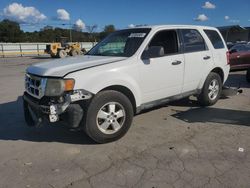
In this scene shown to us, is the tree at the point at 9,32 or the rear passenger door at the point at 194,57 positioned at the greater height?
the tree at the point at 9,32

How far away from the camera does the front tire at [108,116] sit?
4465mm

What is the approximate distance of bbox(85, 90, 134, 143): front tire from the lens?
4465 millimetres

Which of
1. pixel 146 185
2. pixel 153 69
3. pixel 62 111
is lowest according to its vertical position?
pixel 146 185

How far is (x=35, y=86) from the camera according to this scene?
4.70 m

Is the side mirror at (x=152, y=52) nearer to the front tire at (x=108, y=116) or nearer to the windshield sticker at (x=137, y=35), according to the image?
the windshield sticker at (x=137, y=35)

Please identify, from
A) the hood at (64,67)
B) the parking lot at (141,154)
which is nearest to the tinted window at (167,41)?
the hood at (64,67)

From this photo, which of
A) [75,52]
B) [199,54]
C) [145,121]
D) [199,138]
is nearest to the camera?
[199,138]

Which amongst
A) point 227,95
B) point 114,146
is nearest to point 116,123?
point 114,146

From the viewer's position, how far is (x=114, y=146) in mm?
4625

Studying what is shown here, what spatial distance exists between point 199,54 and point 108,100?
265cm

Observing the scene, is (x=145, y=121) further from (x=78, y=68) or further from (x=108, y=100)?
(x=78, y=68)

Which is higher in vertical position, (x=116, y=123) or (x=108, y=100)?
(x=108, y=100)

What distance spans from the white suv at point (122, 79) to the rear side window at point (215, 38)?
30 mm

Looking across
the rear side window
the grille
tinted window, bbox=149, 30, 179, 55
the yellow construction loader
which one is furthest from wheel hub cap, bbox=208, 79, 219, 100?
the yellow construction loader
